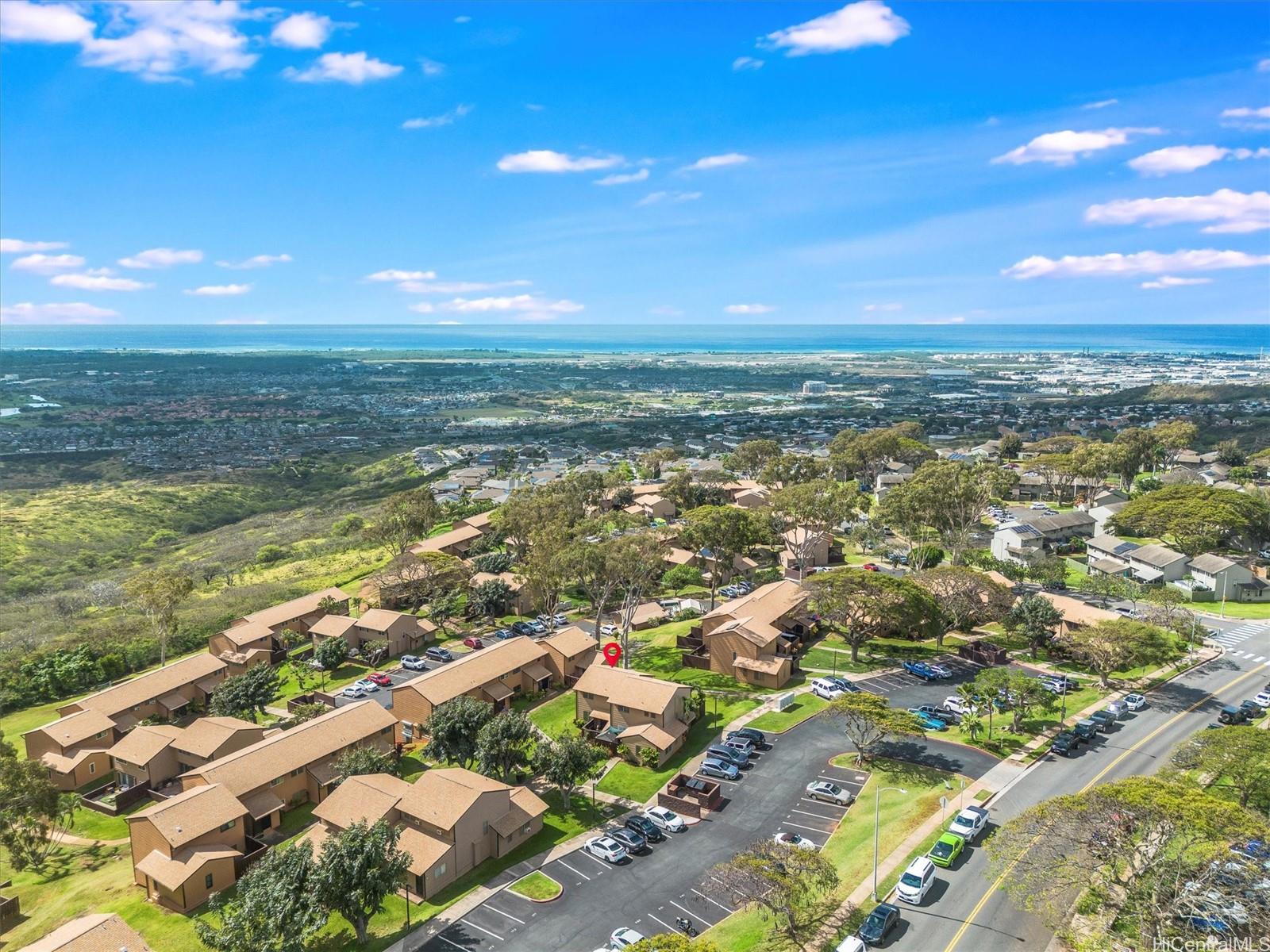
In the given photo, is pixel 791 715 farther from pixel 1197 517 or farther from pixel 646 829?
pixel 1197 517

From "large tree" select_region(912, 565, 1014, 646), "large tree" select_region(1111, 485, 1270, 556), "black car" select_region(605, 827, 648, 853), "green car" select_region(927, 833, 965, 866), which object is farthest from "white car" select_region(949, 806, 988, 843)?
"large tree" select_region(1111, 485, 1270, 556)

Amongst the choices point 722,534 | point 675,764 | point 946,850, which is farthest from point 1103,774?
point 722,534

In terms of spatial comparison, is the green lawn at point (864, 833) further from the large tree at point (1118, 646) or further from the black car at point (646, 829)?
the large tree at point (1118, 646)

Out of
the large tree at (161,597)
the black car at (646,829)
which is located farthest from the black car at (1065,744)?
the large tree at (161,597)

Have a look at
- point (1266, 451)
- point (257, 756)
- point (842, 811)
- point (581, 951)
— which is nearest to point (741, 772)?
point (842, 811)

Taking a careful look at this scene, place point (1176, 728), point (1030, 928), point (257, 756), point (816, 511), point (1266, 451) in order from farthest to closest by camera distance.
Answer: point (1266, 451), point (816, 511), point (1176, 728), point (257, 756), point (1030, 928)

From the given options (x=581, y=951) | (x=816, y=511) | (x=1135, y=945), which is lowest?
(x=581, y=951)

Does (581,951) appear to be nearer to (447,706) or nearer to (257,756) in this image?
(447,706)
